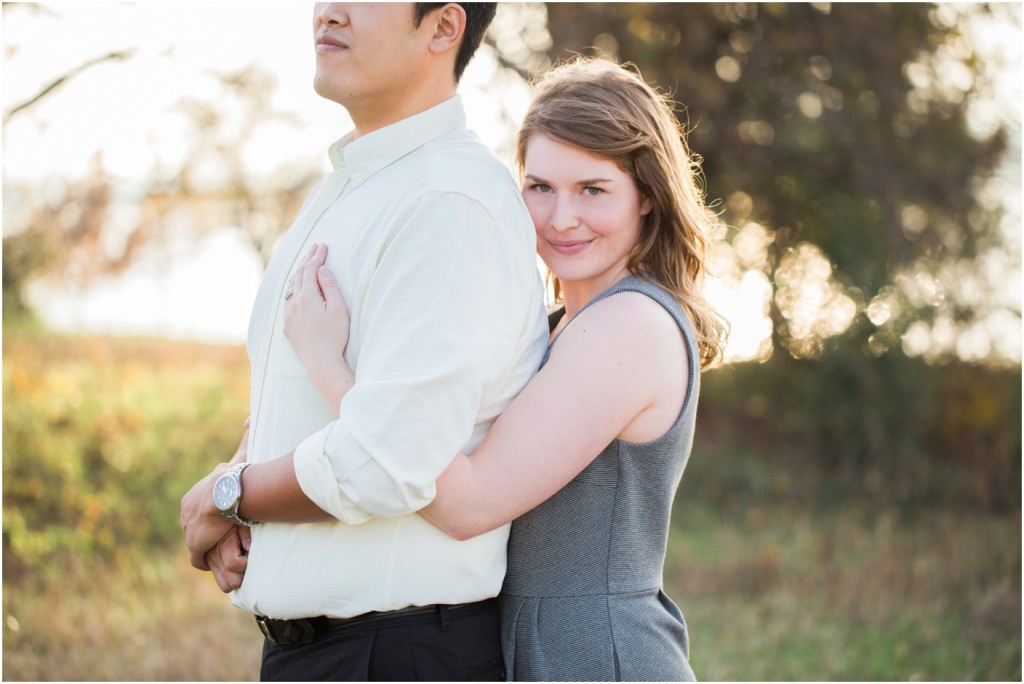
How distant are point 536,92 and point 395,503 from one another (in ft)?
3.98

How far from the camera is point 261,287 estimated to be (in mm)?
2121

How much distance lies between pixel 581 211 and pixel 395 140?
1.63ft

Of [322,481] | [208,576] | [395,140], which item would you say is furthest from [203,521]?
[208,576]

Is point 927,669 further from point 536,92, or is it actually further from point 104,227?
point 104,227

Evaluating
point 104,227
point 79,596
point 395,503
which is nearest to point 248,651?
point 79,596

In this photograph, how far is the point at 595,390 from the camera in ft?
6.38

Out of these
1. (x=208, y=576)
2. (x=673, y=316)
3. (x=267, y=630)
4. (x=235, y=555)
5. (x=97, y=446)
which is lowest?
(x=208, y=576)

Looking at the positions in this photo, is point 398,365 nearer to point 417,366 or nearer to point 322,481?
point 417,366

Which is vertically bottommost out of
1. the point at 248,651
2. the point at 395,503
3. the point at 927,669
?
the point at 927,669

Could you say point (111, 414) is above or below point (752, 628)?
above

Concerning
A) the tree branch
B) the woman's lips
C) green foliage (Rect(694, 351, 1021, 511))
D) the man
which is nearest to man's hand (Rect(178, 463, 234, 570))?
the man

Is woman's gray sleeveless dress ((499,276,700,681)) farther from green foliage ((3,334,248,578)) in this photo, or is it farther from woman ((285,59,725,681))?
green foliage ((3,334,248,578))

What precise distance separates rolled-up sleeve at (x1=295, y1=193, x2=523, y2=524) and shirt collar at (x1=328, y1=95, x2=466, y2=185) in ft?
0.84

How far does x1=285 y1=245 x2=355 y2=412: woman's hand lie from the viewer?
1.81 m
